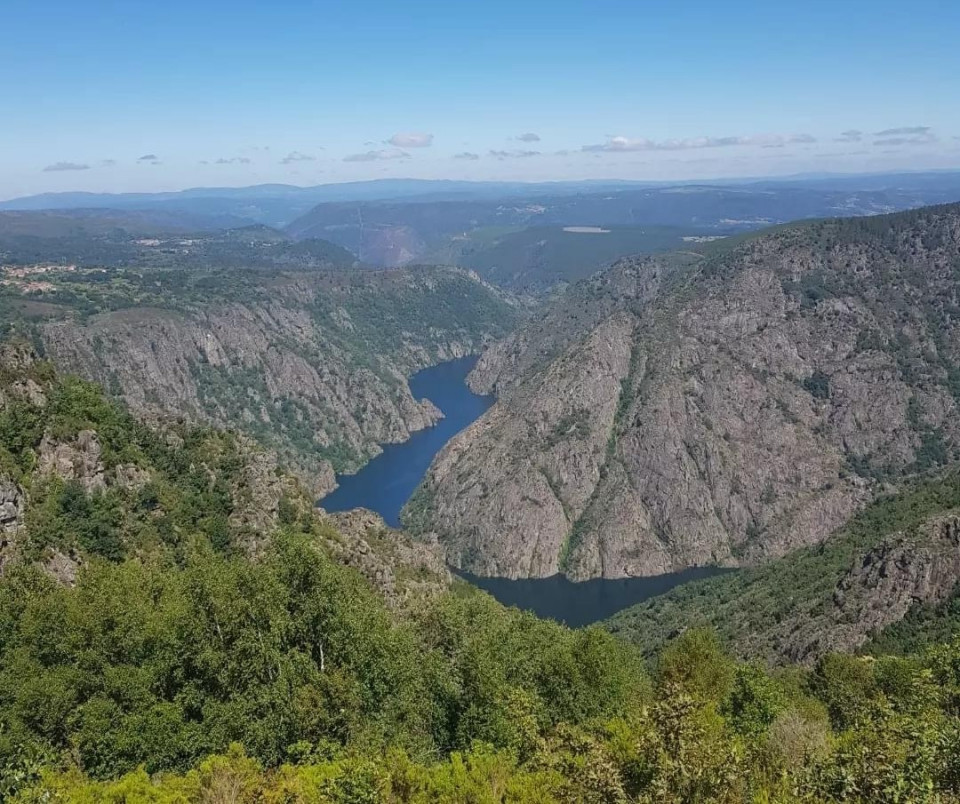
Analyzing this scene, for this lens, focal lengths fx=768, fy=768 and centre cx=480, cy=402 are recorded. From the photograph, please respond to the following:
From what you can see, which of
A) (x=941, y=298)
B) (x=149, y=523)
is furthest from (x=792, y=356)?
(x=149, y=523)

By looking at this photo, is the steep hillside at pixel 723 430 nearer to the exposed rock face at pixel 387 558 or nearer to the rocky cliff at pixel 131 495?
the exposed rock face at pixel 387 558

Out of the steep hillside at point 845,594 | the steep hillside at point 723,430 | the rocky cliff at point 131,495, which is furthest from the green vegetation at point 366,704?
the steep hillside at point 723,430

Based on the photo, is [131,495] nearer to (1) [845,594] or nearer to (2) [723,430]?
(1) [845,594]

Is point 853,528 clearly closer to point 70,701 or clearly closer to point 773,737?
point 773,737

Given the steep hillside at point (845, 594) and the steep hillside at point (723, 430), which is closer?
the steep hillside at point (845, 594)

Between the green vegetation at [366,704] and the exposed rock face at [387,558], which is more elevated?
the green vegetation at [366,704]

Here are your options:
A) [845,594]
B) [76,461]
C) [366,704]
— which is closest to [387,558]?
[76,461]
